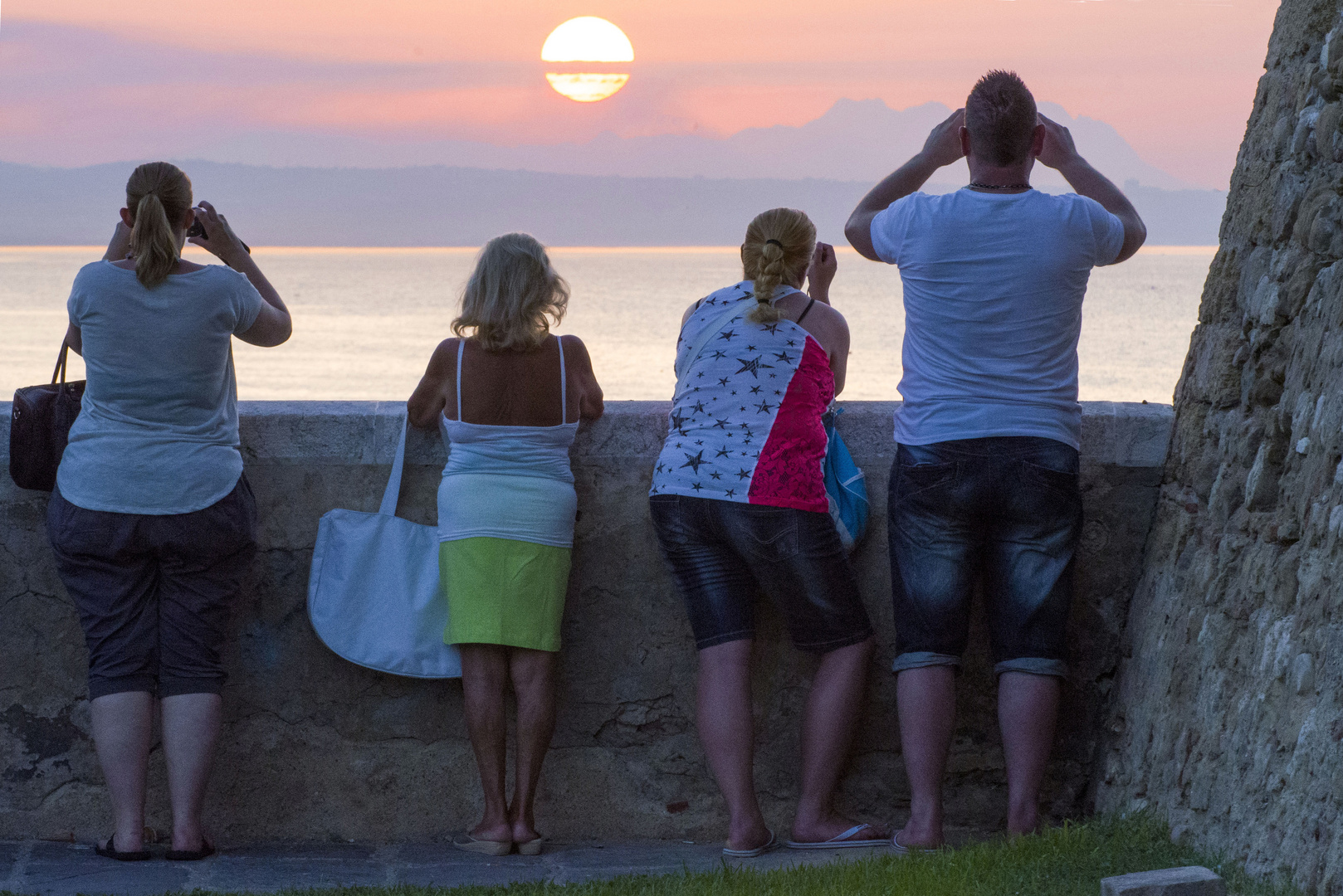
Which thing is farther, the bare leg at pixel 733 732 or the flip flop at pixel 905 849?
the bare leg at pixel 733 732

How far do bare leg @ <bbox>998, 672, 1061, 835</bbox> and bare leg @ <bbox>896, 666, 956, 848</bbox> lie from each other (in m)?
0.15

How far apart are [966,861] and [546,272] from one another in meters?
1.78

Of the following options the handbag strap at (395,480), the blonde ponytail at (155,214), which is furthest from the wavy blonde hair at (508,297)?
the blonde ponytail at (155,214)

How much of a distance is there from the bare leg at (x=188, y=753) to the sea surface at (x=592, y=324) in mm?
1223

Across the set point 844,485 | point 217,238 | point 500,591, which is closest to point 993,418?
point 844,485

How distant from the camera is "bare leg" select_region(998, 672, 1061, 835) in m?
3.61

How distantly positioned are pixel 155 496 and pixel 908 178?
2.10 m

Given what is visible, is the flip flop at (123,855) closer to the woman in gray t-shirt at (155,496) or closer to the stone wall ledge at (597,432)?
the woman in gray t-shirt at (155,496)

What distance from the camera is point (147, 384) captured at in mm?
3473

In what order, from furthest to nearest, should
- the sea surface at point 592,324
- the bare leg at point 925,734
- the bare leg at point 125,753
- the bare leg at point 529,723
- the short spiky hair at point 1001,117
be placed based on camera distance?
1. the sea surface at point 592,324
2. the bare leg at point 529,723
3. the bare leg at point 925,734
4. the bare leg at point 125,753
5. the short spiky hair at point 1001,117

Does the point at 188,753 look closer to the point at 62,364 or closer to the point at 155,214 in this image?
the point at 62,364

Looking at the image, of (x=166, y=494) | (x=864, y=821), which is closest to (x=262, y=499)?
(x=166, y=494)

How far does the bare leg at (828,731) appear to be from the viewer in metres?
3.72

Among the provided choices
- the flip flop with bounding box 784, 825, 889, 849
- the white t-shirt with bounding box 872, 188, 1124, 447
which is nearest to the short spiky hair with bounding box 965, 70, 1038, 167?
the white t-shirt with bounding box 872, 188, 1124, 447
